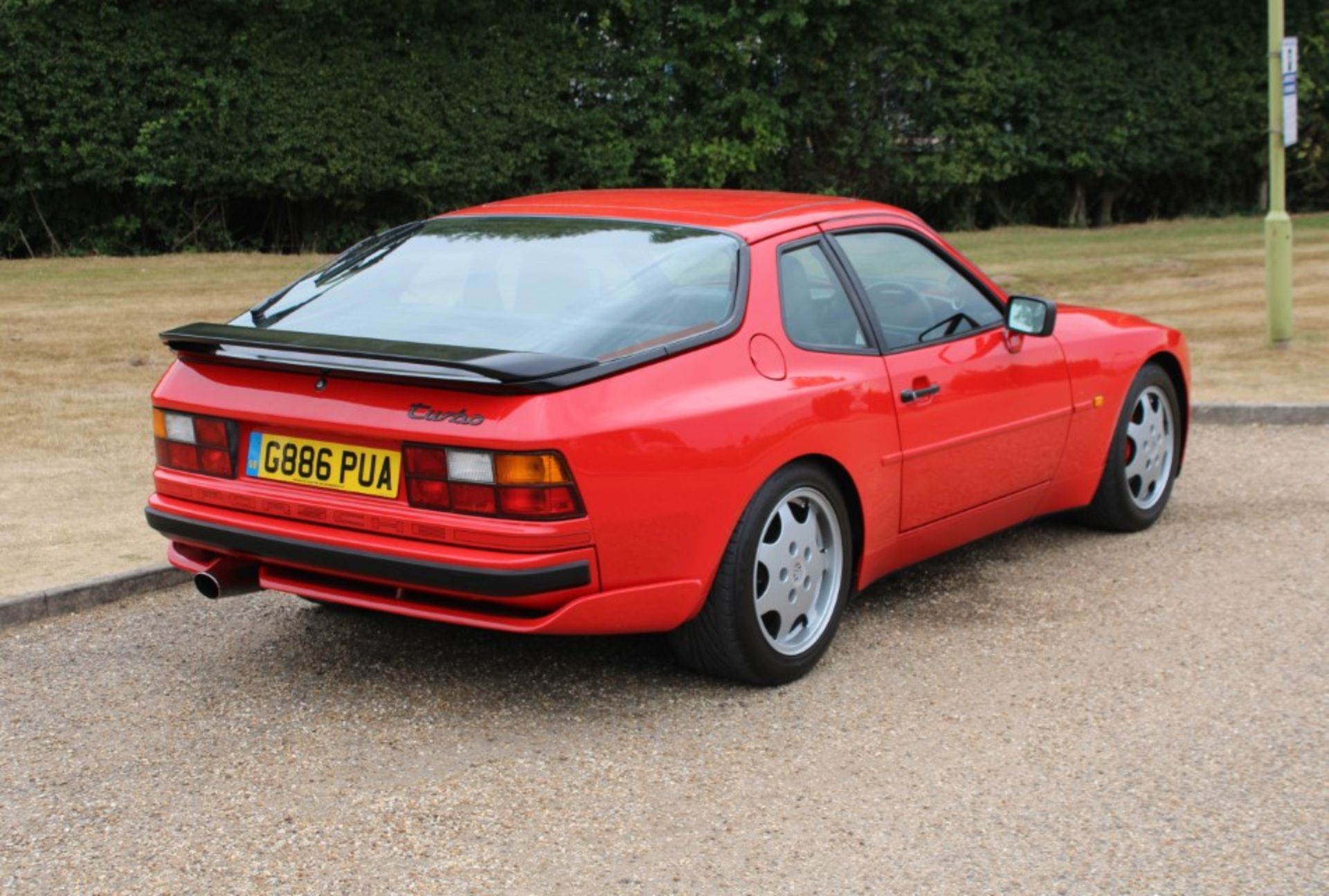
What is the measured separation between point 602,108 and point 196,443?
1604cm

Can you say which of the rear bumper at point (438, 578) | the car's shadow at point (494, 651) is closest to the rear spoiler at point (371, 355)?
the rear bumper at point (438, 578)

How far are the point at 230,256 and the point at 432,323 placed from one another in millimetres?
14790

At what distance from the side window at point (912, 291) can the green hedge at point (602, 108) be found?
13689 millimetres

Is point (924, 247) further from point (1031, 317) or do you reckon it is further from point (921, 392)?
point (921, 392)

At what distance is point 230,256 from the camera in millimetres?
19266

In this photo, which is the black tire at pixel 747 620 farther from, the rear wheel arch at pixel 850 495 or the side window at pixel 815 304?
the side window at pixel 815 304

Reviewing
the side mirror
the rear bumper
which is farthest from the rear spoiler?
the side mirror

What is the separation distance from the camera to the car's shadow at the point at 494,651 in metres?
5.34

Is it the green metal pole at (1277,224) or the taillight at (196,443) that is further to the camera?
the green metal pole at (1277,224)

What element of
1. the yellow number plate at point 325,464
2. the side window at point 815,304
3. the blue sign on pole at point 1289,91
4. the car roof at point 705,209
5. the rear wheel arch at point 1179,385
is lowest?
the rear wheel arch at point 1179,385

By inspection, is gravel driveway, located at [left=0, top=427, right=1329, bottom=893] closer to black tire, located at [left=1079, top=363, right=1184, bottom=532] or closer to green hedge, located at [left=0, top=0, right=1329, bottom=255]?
black tire, located at [left=1079, top=363, right=1184, bottom=532]

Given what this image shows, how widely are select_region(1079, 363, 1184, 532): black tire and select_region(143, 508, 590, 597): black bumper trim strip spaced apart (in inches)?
125

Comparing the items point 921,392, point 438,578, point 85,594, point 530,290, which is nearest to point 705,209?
point 530,290

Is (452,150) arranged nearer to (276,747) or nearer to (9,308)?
(9,308)
